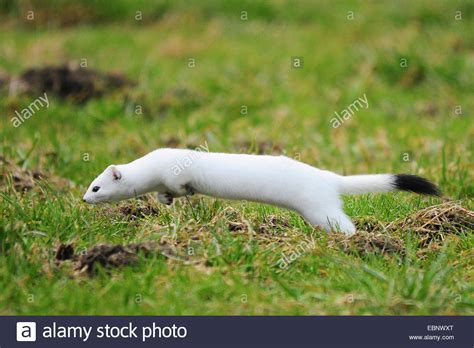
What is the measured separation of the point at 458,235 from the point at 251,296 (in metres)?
1.74

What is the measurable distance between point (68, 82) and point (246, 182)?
6.21 metres

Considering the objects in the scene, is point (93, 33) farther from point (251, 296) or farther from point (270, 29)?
point (251, 296)

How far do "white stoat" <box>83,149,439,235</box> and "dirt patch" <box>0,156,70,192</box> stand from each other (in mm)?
1234

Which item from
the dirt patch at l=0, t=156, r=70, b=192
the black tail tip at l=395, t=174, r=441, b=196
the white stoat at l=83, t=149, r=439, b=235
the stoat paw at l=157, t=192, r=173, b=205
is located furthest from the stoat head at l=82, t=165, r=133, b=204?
the black tail tip at l=395, t=174, r=441, b=196

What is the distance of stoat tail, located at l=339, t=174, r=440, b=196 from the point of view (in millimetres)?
5832

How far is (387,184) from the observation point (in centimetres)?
586

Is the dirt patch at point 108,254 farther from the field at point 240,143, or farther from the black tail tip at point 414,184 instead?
the black tail tip at point 414,184

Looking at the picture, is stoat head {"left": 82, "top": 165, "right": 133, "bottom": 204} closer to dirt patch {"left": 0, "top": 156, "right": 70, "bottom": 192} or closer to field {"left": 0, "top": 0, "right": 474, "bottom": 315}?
field {"left": 0, "top": 0, "right": 474, "bottom": 315}

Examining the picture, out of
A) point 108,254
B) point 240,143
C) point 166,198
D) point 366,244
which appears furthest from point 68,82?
point 366,244

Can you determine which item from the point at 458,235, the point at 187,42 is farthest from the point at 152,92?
the point at 458,235

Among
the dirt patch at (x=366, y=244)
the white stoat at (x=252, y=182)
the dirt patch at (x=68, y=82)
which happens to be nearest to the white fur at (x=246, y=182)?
the white stoat at (x=252, y=182)

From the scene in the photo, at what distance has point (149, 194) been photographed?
6.77 metres

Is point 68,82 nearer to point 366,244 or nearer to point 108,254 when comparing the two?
point 108,254

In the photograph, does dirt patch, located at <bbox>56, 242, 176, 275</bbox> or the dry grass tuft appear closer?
dirt patch, located at <bbox>56, 242, 176, 275</bbox>
